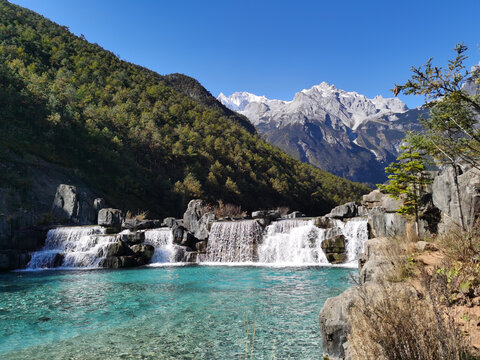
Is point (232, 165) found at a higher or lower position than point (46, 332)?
higher

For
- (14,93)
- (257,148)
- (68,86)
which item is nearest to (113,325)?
(14,93)

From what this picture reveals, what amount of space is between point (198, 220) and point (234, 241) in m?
3.68

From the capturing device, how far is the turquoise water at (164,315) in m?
6.03

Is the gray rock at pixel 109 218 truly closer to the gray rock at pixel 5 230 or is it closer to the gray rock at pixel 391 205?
the gray rock at pixel 5 230

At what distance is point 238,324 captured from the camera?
24.2 ft

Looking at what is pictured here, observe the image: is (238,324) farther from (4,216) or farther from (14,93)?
(14,93)

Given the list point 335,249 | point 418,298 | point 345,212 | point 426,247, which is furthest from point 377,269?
point 345,212

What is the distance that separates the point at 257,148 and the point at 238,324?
60257mm

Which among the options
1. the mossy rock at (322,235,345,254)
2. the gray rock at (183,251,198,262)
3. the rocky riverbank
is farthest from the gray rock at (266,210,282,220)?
the rocky riverbank

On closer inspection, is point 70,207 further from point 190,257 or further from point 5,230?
point 190,257

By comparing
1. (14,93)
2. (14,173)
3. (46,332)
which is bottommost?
→ (46,332)

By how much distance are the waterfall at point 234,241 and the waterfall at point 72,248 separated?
22.6ft

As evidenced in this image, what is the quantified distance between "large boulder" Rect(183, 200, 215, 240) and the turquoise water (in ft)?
25.0

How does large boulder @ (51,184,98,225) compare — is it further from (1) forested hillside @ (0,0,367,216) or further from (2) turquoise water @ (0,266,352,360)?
(2) turquoise water @ (0,266,352,360)
